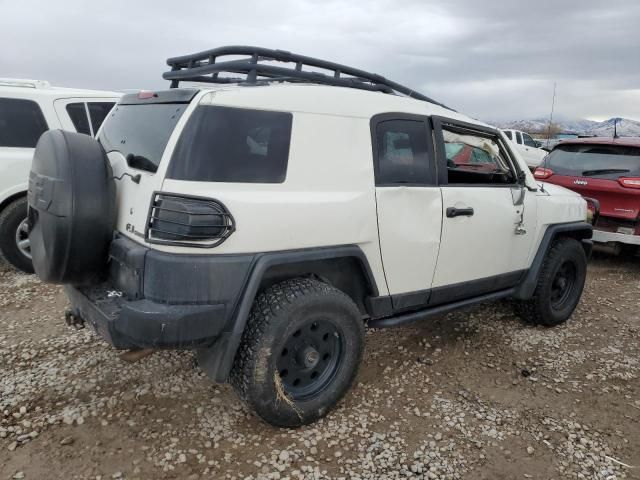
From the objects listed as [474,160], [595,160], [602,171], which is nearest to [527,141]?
[595,160]

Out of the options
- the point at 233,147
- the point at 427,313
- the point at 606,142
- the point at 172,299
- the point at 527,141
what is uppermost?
the point at 527,141

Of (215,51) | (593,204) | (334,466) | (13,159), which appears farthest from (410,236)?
(13,159)

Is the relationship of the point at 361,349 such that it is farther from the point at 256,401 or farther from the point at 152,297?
the point at 152,297

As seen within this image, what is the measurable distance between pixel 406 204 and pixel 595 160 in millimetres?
4541

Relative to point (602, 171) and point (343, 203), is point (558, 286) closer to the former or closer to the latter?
point (602, 171)

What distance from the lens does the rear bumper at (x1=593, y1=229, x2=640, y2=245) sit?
5.81 metres

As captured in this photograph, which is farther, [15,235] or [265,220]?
[15,235]

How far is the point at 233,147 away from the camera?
240 cm

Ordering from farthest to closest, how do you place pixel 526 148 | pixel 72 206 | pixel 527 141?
1. pixel 527 141
2. pixel 526 148
3. pixel 72 206

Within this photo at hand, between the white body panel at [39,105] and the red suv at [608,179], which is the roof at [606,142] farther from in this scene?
the white body panel at [39,105]

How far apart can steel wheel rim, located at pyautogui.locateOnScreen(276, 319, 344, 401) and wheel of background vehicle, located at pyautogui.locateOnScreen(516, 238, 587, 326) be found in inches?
85.7

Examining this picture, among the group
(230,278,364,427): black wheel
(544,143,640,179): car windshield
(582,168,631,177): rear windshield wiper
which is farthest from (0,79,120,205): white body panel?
(582,168,631,177): rear windshield wiper

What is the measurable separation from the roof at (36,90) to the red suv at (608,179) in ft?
19.2

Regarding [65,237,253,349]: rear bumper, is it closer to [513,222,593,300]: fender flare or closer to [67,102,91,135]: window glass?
[513,222,593,300]: fender flare
